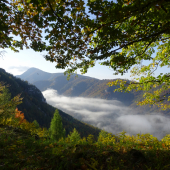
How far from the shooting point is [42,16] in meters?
A: 3.19

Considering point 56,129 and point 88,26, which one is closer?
point 88,26

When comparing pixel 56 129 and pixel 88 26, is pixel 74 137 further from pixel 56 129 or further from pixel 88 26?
pixel 56 129

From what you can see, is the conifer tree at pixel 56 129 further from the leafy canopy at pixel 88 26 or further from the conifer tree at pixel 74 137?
the leafy canopy at pixel 88 26

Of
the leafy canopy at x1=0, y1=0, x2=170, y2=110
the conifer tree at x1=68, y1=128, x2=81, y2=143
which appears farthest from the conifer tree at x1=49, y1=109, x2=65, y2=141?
the leafy canopy at x1=0, y1=0, x2=170, y2=110

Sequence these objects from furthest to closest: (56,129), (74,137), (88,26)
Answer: (56,129)
(74,137)
(88,26)

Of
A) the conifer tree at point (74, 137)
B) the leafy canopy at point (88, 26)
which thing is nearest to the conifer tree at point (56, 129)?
the conifer tree at point (74, 137)

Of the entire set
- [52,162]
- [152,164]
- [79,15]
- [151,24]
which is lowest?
[52,162]

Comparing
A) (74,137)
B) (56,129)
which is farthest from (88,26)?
(56,129)

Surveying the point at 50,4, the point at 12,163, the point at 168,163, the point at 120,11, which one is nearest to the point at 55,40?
the point at 50,4

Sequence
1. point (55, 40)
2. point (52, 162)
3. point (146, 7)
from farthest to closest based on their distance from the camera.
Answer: point (55, 40) → point (52, 162) → point (146, 7)

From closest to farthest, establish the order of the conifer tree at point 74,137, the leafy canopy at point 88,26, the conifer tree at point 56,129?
the leafy canopy at point 88,26, the conifer tree at point 74,137, the conifer tree at point 56,129

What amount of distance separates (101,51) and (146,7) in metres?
1.67

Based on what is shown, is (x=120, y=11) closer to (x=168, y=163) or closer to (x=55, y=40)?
(x=55, y=40)

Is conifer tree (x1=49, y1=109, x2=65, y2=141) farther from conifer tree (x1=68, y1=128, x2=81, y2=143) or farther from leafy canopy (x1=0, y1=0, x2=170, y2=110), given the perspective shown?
leafy canopy (x1=0, y1=0, x2=170, y2=110)
